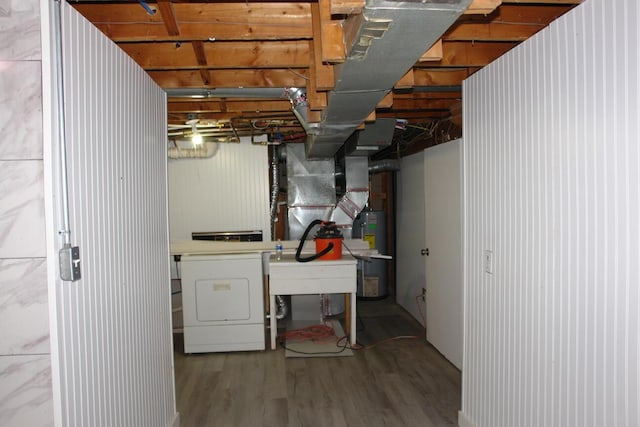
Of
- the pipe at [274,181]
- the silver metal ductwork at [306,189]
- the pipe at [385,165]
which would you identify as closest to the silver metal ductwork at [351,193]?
the silver metal ductwork at [306,189]

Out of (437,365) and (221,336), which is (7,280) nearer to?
(221,336)

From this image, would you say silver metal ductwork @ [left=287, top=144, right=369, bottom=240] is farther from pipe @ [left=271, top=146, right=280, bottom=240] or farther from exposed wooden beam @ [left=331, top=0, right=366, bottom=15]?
exposed wooden beam @ [left=331, top=0, right=366, bottom=15]

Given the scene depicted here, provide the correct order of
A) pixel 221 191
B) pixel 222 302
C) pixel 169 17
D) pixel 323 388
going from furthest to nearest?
pixel 221 191 < pixel 222 302 < pixel 323 388 < pixel 169 17

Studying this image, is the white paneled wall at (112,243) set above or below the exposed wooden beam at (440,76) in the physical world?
below

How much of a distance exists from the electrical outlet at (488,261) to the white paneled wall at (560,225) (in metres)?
0.03

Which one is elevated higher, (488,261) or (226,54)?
(226,54)

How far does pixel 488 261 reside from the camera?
86.2 inches

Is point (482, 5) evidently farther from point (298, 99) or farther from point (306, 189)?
point (306, 189)

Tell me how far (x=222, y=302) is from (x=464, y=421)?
2.29m

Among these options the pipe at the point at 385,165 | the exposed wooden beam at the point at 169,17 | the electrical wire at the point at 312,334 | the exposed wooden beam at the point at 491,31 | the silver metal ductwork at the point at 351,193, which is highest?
the exposed wooden beam at the point at 491,31

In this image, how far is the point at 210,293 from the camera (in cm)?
378

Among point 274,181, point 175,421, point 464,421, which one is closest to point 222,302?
point 175,421

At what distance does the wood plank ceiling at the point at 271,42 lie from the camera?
5.96 ft

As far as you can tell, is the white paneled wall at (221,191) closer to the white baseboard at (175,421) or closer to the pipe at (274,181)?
the pipe at (274,181)
